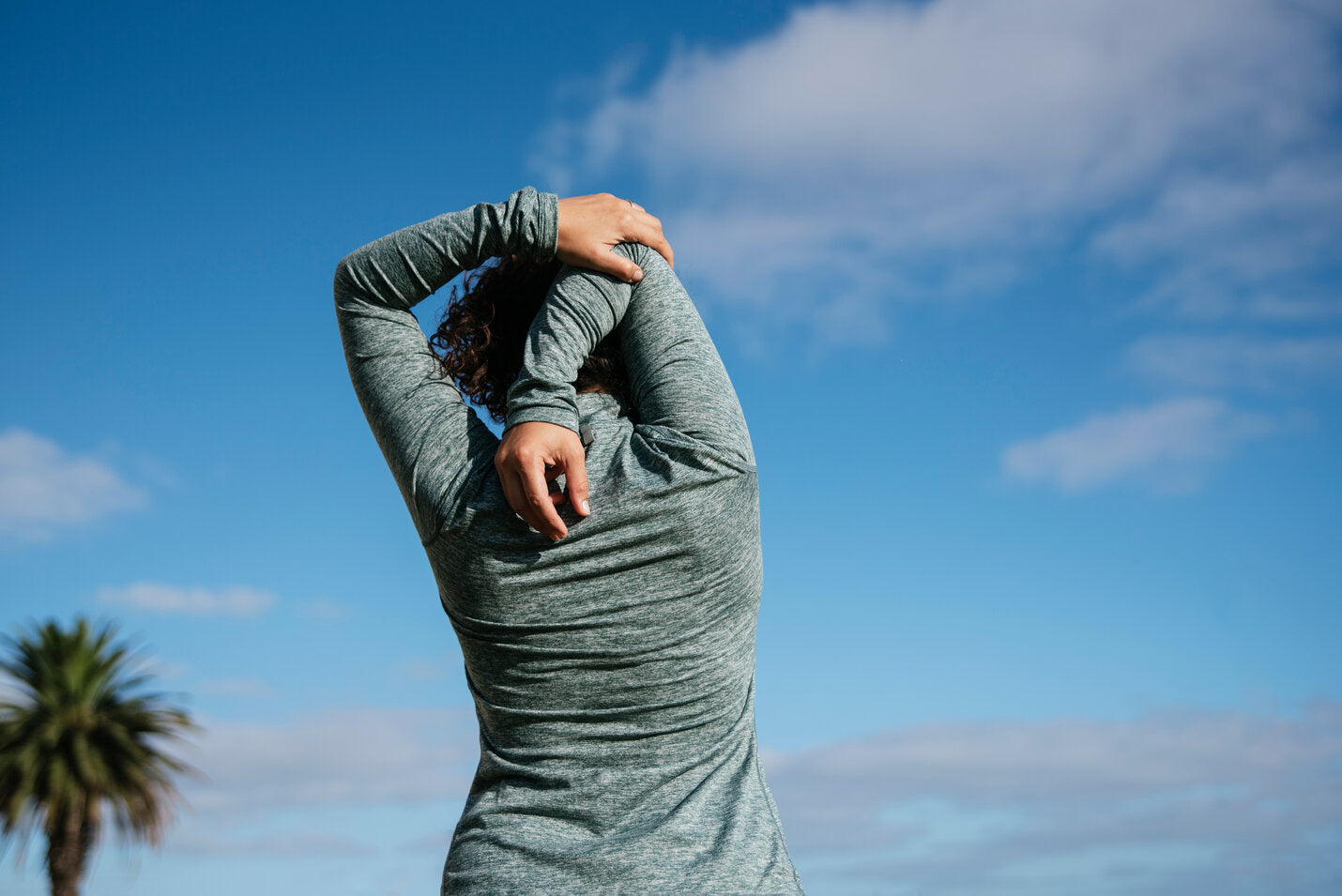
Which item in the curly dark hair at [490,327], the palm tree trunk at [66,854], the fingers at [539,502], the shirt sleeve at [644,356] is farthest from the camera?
the palm tree trunk at [66,854]

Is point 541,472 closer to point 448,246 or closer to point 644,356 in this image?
point 644,356

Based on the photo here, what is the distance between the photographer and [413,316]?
1.91m

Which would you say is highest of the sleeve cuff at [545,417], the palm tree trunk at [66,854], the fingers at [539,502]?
the palm tree trunk at [66,854]

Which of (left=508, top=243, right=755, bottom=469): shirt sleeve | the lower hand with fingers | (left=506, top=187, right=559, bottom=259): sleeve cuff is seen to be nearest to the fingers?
the lower hand with fingers

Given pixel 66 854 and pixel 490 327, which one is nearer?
pixel 490 327

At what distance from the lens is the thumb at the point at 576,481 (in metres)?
1.57

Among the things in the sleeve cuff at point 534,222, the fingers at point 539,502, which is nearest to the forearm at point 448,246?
the sleeve cuff at point 534,222

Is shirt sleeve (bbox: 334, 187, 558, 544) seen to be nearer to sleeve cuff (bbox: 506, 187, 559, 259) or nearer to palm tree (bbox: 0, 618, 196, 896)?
sleeve cuff (bbox: 506, 187, 559, 259)

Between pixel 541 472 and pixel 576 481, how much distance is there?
6 centimetres

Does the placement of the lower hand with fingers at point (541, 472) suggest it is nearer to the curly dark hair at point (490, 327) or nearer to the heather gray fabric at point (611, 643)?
the heather gray fabric at point (611, 643)

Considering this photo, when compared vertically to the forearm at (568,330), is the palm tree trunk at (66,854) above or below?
above

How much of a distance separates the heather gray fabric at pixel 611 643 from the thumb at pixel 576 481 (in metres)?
0.03

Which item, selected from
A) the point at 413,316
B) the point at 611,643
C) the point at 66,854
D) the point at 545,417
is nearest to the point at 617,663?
the point at 611,643

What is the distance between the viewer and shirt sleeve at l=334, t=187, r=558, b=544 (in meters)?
1.75
